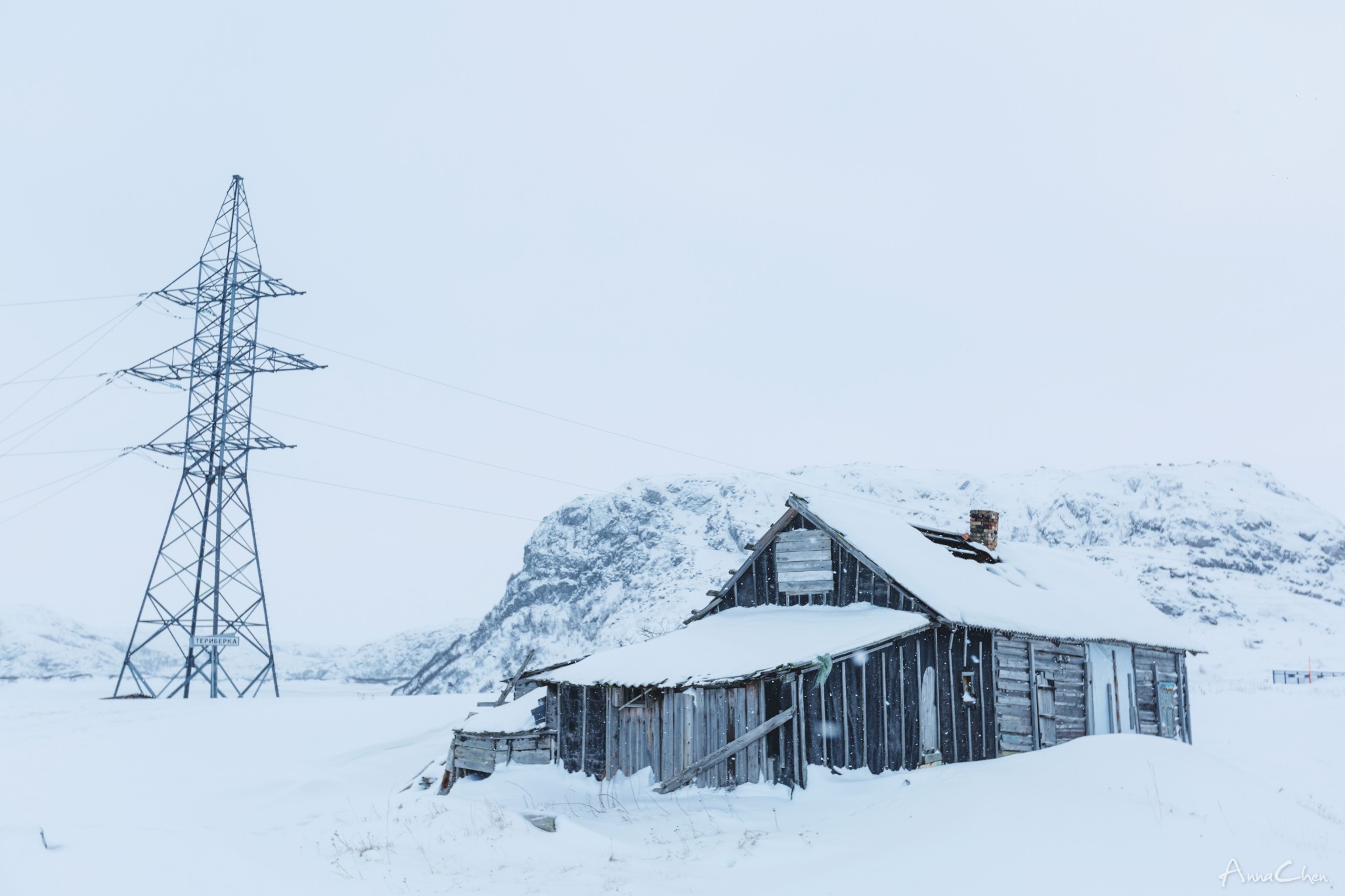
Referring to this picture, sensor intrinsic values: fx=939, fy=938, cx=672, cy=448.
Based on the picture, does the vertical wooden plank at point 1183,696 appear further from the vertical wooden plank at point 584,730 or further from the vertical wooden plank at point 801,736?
the vertical wooden plank at point 584,730

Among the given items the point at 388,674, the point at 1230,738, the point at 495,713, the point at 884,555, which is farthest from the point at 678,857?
the point at 388,674

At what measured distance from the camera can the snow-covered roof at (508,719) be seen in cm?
2361

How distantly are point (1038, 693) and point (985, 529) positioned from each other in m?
5.57

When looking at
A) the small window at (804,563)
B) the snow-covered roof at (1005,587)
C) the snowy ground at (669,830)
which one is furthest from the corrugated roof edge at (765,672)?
the small window at (804,563)

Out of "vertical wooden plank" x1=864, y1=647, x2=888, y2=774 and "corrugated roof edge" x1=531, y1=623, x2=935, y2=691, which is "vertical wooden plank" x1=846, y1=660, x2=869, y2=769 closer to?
"vertical wooden plank" x1=864, y1=647, x2=888, y2=774

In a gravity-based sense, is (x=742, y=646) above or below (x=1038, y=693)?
above

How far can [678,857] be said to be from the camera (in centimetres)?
1280

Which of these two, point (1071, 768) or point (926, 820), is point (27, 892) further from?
point (1071, 768)

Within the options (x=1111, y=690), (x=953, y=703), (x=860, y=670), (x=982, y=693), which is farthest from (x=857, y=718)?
(x=1111, y=690)

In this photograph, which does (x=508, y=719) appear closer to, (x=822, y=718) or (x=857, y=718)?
(x=822, y=718)

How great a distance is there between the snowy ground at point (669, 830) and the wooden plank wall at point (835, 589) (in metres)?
4.47

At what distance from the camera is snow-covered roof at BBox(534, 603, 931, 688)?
736 inches

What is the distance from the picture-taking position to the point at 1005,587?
24047mm

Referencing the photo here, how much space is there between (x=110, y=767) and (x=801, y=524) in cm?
1844
